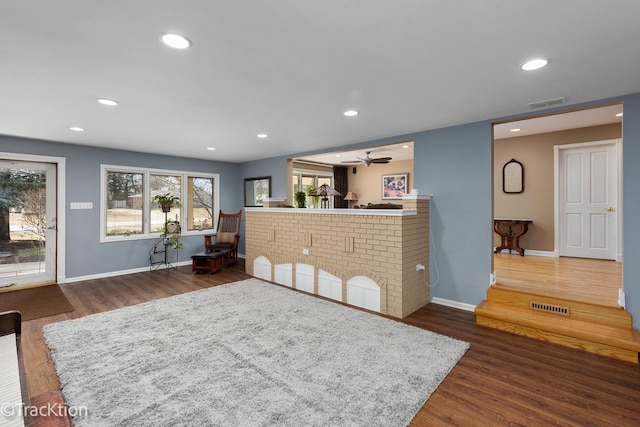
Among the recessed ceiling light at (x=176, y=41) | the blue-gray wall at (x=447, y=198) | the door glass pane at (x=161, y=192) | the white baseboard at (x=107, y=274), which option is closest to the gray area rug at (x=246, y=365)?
the blue-gray wall at (x=447, y=198)

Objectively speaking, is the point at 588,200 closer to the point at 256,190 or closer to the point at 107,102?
the point at 256,190

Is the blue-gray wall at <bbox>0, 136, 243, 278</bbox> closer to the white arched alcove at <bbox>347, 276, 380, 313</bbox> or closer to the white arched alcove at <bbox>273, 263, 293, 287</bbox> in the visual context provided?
the white arched alcove at <bbox>273, 263, 293, 287</bbox>

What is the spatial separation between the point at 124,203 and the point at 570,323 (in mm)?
7075

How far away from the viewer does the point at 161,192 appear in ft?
20.8

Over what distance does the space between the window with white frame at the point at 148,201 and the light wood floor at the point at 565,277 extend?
607 cm

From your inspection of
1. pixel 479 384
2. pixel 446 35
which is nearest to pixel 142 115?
pixel 446 35

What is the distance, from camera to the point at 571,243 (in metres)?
5.29

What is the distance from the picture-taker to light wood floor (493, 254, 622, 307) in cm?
328

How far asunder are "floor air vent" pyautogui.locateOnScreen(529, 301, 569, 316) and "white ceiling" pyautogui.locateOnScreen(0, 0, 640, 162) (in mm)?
2161

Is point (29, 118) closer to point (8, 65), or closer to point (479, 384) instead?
point (8, 65)

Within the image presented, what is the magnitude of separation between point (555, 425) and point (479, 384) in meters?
0.49

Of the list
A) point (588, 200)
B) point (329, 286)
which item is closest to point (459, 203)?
point (329, 286)

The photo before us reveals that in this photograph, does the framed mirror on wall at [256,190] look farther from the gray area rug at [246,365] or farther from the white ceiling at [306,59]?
the gray area rug at [246,365]

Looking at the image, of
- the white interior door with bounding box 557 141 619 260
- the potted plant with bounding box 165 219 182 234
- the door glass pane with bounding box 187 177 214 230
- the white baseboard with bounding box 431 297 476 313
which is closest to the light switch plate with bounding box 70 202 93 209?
the potted plant with bounding box 165 219 182 234
